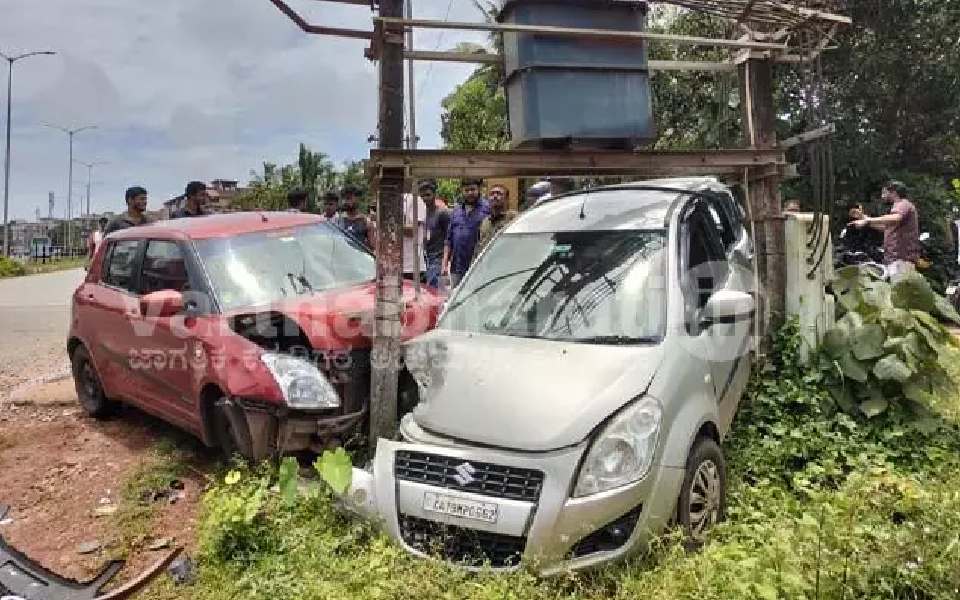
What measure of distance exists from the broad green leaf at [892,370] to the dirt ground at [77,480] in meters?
4.36

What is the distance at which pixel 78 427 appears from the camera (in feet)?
20.7

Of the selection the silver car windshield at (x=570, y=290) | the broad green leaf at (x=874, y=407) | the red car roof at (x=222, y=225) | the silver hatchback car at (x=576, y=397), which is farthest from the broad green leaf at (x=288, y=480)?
the broad green leaf at (x=874, y=407)

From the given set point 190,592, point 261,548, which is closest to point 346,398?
point 261,548

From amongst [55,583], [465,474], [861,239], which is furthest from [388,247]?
[861,239]

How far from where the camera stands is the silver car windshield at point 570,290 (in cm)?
388

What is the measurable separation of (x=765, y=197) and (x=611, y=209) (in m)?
1.51

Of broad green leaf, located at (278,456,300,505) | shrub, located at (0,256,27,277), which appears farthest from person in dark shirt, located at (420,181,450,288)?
shrub, located at (0,256,27,277)

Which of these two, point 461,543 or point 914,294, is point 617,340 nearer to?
point 461,543

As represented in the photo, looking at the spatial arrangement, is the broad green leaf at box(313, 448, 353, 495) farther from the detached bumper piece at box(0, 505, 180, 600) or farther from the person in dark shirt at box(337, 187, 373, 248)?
the person in dark shirt at box(337, 187, 373, 248)

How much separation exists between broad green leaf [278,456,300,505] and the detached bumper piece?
65 centimetres

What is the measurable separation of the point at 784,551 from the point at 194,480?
12.1 ft

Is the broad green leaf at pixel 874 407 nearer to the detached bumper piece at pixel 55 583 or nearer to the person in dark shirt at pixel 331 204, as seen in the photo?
the detached bumper piece at pixel 55 583

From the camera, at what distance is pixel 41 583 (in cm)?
396

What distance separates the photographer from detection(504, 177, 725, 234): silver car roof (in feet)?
14.5
